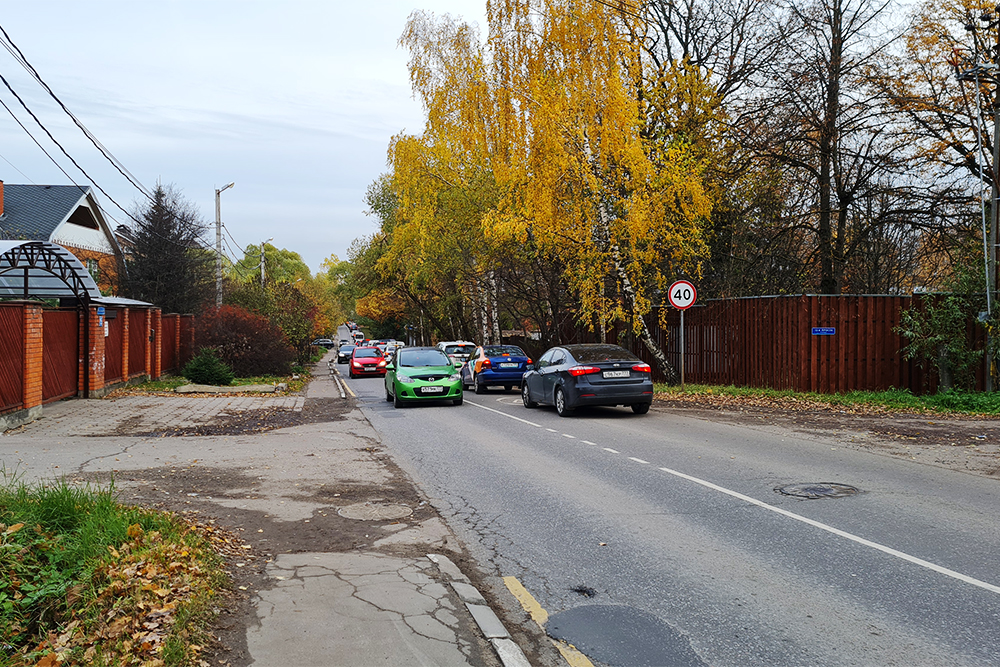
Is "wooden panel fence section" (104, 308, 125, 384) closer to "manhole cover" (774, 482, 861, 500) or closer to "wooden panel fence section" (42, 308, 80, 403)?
"wooden panel fence section" (42, 308, 80, 403)

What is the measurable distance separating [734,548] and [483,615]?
2.40 m

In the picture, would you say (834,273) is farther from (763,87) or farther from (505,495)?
(505,495)

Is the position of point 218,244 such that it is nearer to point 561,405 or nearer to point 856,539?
point 561,405

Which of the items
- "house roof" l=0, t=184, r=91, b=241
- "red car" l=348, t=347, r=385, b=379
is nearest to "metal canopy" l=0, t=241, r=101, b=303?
"red car" l=348, t=347, r=385, b=379

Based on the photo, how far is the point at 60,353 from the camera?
1762 centimetres

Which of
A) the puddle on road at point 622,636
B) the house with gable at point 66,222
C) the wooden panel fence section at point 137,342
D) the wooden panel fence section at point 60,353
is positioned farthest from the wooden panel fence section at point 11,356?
the house with gable at point 66,222

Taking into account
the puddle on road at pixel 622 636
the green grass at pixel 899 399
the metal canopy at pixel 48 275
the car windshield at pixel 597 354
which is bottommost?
the puddle on road at pixel 622 636

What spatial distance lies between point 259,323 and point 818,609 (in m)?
26.4

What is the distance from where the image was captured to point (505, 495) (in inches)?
324

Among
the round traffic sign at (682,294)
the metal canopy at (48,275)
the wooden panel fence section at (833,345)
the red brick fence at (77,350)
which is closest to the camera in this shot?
the red brick fence at (77,350)

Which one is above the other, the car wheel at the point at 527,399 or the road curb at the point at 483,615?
the car wheel at the point at 527,399

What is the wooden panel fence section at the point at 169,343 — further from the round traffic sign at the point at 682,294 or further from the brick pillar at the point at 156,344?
the round traffic sign at the point at 682,294

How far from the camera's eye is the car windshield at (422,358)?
65.5 ft

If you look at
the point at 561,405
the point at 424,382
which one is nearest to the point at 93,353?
the point at 424,382
